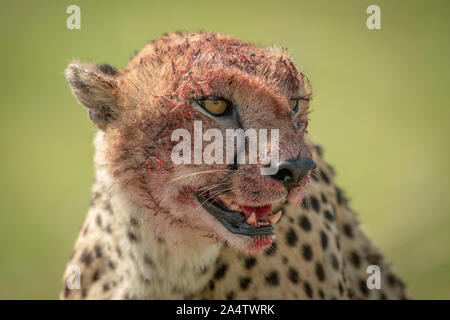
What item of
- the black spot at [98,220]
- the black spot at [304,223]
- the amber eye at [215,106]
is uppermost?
the amber eye at [215,106]

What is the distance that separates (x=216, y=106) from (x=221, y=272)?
0.97 metres

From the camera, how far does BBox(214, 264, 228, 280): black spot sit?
11.1 ft

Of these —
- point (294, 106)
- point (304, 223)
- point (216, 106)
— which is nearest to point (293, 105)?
point (294, 106)

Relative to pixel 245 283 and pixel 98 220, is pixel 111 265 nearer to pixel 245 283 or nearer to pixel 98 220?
pixel 98 220

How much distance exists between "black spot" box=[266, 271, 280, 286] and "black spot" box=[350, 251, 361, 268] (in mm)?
790

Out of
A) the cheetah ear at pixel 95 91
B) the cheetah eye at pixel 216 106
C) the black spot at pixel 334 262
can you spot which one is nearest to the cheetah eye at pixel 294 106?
the cheetah eye at pixel 216 106

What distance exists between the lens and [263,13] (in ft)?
41.3

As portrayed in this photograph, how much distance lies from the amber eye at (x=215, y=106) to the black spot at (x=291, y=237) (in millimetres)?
910

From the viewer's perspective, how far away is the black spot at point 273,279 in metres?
3.39

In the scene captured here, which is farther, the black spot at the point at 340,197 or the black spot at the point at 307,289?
the black spot at the point at 340,197

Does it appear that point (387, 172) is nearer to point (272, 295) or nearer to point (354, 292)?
point (354, 292)

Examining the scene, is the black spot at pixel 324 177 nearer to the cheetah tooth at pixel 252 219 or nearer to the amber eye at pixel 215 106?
the cheetah tooth at pixel 252 219

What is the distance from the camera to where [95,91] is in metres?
3.08
